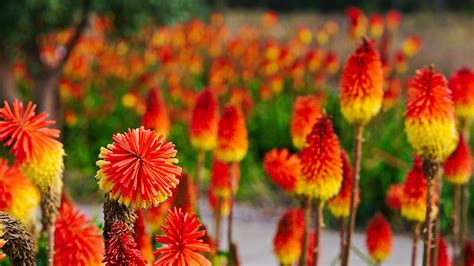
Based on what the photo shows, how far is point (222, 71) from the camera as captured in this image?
922cm

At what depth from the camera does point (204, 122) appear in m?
3.41

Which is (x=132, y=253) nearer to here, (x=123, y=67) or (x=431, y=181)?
(x=431, y=181)

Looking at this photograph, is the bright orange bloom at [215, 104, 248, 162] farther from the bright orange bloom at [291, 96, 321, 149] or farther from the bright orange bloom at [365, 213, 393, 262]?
the bright orange bloom at [365, 213, 393, 262]

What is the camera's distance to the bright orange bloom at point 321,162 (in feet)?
7.67

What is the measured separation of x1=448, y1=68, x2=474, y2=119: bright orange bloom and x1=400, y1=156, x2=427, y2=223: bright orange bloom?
66cm

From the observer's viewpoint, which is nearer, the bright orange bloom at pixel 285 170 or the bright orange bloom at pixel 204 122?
the bright orange bloom at pixel 285 170

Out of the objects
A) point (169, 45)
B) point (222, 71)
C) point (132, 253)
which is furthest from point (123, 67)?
point (132, 253)

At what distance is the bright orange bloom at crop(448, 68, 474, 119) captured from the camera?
10.6ft

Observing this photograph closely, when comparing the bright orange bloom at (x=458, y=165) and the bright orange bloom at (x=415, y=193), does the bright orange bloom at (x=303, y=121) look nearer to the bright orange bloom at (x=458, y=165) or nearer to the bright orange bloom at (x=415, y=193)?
the bright orange bloom at (x=415, y=193)

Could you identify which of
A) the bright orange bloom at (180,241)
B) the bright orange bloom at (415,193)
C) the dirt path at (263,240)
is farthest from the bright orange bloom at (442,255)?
the dirt path at (263,240)

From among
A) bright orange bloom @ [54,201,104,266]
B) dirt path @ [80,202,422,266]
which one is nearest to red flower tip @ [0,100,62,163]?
bright orange bloom @ [54,201,104,266]

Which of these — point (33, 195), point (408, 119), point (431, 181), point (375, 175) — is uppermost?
point (375, 175)

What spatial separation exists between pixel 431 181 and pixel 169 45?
868 centimetres

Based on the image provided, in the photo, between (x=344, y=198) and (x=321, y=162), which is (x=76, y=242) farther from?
(x=344, y=198)
